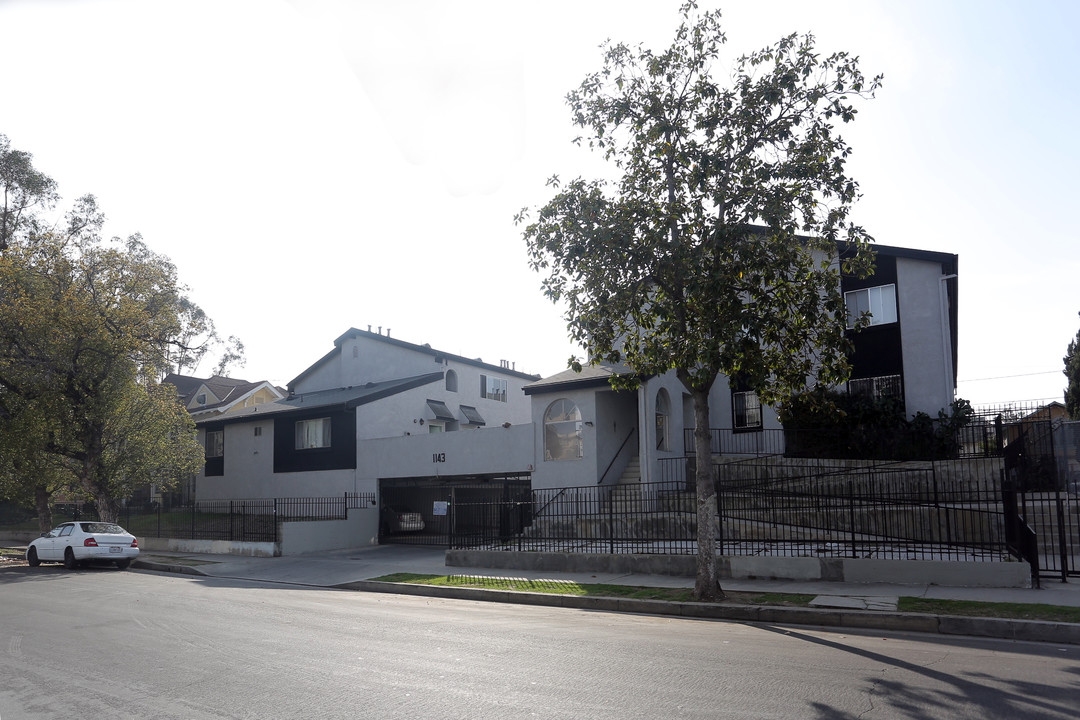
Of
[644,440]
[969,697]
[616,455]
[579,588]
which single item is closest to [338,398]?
[616,455]

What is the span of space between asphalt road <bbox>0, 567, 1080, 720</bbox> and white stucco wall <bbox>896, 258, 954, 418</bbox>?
16.8 meters

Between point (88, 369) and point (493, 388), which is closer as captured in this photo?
point (88, 369)

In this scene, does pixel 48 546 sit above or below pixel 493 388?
below

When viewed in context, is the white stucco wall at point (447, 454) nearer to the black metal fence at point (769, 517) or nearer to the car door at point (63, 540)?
the black metal fence at point (769, 517)

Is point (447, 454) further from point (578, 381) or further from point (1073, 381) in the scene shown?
point (1073, 381)

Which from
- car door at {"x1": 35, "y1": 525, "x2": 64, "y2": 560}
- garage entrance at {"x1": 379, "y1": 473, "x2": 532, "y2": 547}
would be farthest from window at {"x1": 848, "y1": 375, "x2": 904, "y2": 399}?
car door at {"x1": 35, "y1": 525, "x2": 64, "y2": 560}

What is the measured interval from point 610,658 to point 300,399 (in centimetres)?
3271

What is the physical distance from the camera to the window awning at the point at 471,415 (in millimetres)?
37875

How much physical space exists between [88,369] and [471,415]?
16806mm

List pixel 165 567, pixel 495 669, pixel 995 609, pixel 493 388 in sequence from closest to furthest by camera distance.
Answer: pixel 495 669, pixel 995 609, pixel 165 567, pixel 493 388

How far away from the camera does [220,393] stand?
50.0m

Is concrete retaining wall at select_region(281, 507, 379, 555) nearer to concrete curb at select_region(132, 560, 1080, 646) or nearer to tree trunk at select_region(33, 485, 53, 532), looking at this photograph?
concrete curb at select_region(132, 560, 1080, 646)

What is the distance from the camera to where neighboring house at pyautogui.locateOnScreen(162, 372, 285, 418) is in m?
47.9

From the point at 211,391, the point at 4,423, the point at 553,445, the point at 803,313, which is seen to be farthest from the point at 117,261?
the point at 803,313
